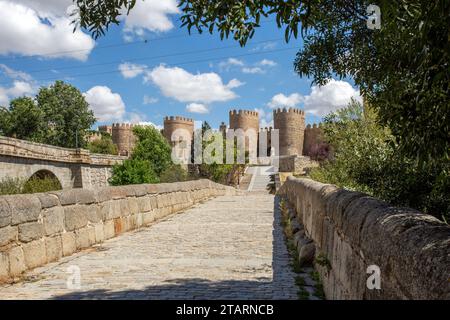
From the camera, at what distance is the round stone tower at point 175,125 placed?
7206cm

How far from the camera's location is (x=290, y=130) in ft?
234

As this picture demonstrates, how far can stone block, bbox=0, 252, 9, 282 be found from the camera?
15.9 ft

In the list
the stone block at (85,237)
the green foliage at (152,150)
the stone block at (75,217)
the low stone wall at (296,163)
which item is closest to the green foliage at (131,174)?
the green foliage at (152,150)

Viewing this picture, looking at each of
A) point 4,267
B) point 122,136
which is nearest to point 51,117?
point 122,136

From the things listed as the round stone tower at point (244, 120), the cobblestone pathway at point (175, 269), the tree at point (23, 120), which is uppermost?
the round stone tower at point (244, 120)

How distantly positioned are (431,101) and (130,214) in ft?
25.6

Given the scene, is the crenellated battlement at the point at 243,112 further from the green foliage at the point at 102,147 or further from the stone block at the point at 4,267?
the stone block at the point at 4,267

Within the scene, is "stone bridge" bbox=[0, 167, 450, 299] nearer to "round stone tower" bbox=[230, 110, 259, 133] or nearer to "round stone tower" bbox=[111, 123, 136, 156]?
"round stone tower" bbox=[230, 110, 259, 133]

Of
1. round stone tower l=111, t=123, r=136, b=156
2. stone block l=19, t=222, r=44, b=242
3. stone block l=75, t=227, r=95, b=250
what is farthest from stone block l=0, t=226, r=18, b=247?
round stone tower l=111, t=123, r=136, b=156

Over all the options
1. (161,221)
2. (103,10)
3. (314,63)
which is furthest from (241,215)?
(103,10)

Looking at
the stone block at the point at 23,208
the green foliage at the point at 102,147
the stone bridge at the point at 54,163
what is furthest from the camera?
the green foliage at the point at 102,147

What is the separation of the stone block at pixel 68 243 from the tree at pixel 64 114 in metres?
43.4
